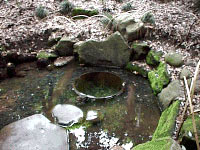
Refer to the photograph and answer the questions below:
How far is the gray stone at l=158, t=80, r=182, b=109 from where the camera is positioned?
4216mm

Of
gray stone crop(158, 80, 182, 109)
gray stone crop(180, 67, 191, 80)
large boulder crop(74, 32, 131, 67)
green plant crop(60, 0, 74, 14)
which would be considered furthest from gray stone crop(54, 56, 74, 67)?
gray stone crop(180, 67, 191, 80)

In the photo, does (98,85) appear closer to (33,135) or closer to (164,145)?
(33,135)

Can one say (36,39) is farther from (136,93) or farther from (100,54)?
(136,93)

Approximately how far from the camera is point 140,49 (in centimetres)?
611

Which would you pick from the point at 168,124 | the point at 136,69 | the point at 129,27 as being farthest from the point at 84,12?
the point at 168,124

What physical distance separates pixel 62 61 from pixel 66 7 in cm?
251

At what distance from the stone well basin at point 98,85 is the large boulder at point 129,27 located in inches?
57.1

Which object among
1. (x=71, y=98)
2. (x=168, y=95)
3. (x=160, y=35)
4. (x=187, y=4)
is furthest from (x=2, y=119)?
(x=187, y=4)

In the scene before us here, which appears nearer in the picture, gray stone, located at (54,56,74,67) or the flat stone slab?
the flat stone slab

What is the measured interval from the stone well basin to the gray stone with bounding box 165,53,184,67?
4.17ft

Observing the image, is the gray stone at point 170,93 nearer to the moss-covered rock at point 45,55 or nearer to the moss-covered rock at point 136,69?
the moss-covered rock at point 136,69

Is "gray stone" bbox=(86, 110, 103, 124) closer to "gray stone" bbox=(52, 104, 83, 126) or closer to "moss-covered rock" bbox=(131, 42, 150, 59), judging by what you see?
"gray stone" bbox=(52, 104, 83, 126)

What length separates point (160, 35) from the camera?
6309 millimetres

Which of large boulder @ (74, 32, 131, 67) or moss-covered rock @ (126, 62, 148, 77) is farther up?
large boulder @ (74, 32, 131, 67)
